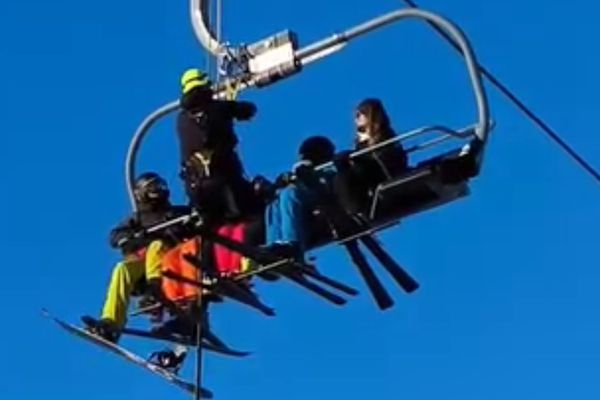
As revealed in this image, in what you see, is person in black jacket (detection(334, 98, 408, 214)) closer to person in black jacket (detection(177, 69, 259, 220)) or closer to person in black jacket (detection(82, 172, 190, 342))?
person in black jacket (detection(177, 69, 259, 220))

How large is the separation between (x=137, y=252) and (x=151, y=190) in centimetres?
44

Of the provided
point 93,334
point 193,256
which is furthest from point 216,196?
point 93,334

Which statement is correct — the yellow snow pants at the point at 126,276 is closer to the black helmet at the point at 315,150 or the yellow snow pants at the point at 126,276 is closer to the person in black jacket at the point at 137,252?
the person in black jacket at the point at 137,252

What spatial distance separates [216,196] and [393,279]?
1213mm

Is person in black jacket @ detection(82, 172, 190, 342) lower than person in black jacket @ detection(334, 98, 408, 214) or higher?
higher

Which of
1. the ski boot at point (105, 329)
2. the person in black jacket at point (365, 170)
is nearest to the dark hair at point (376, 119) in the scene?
the person in black jacket at point (365, 170)

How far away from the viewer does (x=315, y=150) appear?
46.5 ft

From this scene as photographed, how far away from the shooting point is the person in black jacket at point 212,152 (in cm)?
1420

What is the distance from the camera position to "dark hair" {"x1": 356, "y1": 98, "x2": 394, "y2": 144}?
1412 cm

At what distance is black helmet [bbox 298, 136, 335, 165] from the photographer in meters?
14.2

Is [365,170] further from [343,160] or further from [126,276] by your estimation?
[126,276]

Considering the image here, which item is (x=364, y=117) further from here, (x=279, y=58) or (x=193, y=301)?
(x=193, y=301)

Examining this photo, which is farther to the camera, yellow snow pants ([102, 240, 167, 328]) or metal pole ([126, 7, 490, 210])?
yellow snow pants ([102, 240, 167, 328])

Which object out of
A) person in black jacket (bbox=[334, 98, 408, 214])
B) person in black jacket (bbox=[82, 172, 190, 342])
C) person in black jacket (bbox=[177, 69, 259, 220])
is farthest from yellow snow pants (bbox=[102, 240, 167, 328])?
person in black jacket (bbox=[334, 98, 408, 214])
